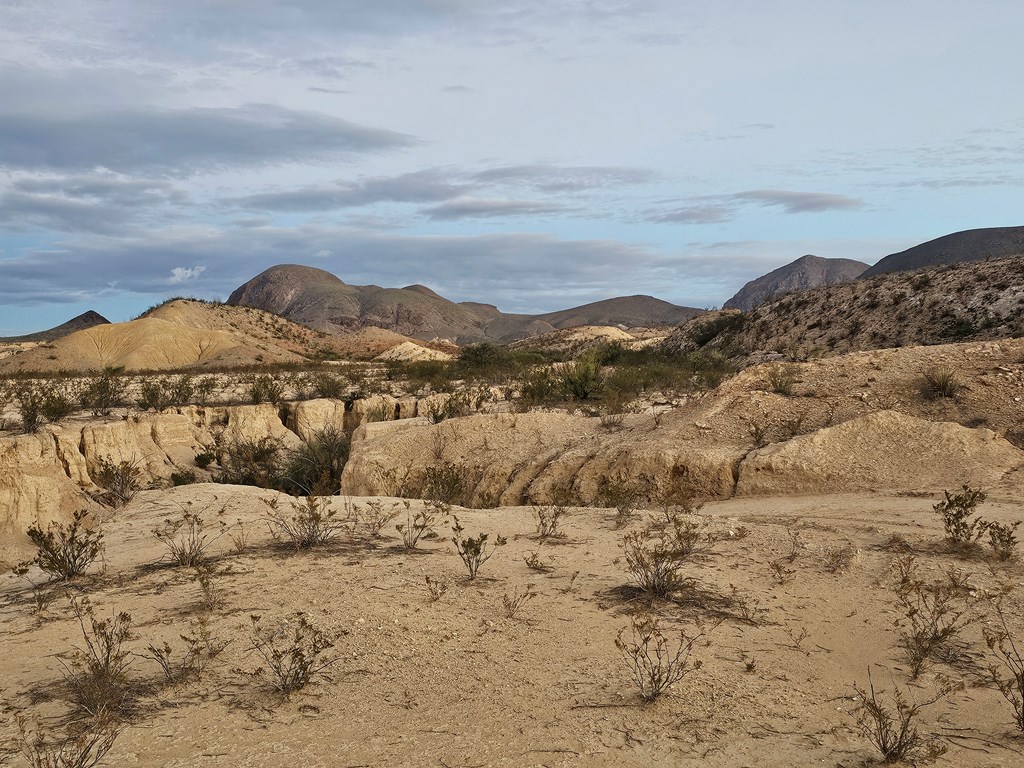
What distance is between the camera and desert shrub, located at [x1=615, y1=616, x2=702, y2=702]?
3.99 metres

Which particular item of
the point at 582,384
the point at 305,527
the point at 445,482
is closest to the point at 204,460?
the point at 445,482

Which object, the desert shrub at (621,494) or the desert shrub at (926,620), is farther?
the desert shrub at (621,494)

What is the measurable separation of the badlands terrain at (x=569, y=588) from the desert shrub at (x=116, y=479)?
0.24 ft

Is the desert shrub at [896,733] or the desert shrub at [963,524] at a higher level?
the desert shrub at [963,524]

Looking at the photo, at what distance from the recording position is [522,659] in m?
4.50

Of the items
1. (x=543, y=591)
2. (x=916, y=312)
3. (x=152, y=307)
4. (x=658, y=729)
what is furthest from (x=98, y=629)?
(x=152, y=307)

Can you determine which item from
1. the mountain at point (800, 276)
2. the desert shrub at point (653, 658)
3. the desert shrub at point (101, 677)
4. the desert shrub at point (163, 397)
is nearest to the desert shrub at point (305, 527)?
the desert shrub at point (101, 677)

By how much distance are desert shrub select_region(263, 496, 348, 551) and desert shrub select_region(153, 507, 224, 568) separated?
57 cm

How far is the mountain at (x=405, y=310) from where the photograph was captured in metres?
122

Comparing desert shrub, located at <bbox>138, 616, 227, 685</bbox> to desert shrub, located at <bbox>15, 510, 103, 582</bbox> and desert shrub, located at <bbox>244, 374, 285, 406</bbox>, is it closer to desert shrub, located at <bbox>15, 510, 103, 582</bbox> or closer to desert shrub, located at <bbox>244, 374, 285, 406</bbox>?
desert shrub, located at <bbox>15, 510, 103, 582</bbox>

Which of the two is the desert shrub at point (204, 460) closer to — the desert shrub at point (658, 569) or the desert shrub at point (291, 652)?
the desert shrub at point (291, 652)

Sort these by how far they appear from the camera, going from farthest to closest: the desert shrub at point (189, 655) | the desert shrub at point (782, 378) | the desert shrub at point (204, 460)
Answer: the desert shrub at point (204, 460) < the desert shrub at point (782, 378) < the desert shrub at point (189, 655)

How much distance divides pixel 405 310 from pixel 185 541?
400 ft

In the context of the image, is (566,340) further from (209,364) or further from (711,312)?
(209,364)
